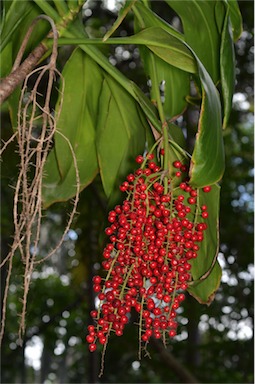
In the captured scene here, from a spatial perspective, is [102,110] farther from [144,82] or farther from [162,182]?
[144,82]

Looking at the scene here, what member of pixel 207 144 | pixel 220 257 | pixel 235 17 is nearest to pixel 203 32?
pixel 235 17

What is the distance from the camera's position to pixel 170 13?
75.3 inches

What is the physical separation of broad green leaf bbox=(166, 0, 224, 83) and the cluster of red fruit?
213 mm

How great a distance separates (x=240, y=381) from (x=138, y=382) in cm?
105

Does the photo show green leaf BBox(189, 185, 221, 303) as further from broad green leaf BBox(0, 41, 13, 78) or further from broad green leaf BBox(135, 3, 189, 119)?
broad green leaf BBox(0, 41, 13, 78)

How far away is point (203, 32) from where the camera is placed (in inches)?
30.8

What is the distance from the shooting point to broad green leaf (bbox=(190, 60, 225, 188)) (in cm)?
56

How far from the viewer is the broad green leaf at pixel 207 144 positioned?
1.85 feet

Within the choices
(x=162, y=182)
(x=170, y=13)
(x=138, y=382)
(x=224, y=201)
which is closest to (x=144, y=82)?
(x=170, y=13)

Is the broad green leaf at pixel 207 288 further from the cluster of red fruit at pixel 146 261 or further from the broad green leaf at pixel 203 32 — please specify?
the broad green leaf at pixel 203 32

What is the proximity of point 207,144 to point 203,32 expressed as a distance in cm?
27

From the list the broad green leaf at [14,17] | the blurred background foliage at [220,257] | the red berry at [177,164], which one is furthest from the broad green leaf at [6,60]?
the blurred background foliage at [220,257]

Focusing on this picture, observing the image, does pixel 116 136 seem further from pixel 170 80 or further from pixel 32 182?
pixel 32 182

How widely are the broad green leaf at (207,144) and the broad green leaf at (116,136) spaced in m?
0.24
